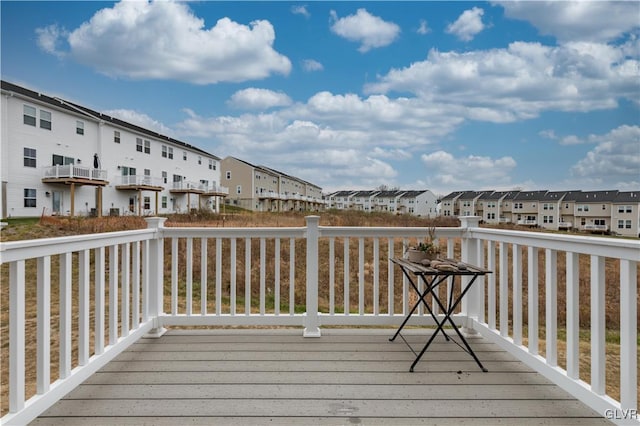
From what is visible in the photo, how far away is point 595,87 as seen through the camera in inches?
259

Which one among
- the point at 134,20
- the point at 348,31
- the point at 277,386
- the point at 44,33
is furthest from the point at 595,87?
the point at 44,33

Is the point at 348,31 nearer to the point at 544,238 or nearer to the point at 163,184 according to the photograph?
the point at 544,238

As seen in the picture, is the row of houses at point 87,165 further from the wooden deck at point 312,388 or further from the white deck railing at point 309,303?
the wooden deck at point 312,388

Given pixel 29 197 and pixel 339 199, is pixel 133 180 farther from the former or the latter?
pixel 339 199

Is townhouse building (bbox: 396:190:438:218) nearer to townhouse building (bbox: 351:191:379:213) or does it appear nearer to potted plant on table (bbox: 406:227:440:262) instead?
townhouse building (bbox: 351:191:379:213)

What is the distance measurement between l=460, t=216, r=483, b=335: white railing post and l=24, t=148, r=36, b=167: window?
1890 centimetres

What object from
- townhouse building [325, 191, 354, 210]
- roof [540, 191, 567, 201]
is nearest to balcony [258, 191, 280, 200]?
townhouse building [325, 191, 354, 210]

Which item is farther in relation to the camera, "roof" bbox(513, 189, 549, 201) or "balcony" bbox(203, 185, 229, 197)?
"roof" bbox(513, 189, 549, 201)

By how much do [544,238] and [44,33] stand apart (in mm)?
12284

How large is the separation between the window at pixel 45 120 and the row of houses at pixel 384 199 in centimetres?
3050

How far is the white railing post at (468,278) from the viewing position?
10.9ft

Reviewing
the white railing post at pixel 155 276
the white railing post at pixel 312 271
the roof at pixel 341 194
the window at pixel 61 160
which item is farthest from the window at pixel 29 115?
the roof at pixel 341 194

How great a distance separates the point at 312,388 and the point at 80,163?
20.7 m

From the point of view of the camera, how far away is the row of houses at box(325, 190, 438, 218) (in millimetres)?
44250
